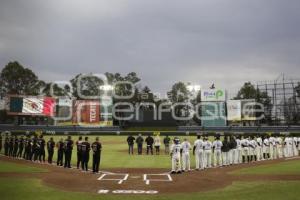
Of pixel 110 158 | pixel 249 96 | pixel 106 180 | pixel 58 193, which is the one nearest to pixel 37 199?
pixel 58 193

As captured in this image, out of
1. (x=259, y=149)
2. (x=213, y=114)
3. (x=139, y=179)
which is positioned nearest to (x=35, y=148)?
(x=139, y=179)

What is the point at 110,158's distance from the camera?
29.8m

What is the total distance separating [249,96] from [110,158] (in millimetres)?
65187

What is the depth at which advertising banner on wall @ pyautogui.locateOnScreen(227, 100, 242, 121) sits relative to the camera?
229 ft

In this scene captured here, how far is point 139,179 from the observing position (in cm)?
1870

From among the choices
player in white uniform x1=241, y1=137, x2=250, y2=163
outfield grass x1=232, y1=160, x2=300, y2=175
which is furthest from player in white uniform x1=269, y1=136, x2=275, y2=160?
outfield grass x1=232, y1=160, x2=300, y2=175

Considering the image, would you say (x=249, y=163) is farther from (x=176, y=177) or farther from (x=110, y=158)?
(x=110, y=158)

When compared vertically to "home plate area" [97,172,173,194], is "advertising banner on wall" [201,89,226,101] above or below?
above

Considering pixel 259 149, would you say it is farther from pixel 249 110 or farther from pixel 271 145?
pixel 249 110

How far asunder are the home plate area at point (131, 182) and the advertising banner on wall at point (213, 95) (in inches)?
2009

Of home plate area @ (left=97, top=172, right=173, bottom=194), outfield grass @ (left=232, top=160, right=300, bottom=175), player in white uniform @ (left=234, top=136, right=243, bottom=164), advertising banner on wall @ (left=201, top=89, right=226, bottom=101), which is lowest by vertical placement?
home plate area @ (left=97, top=172, right=173, bottom=194)

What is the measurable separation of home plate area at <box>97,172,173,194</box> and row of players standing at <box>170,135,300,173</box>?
2.05m

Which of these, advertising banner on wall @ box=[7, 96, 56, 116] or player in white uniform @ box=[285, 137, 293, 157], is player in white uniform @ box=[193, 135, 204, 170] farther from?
advertising banner on wall @ box=[7, 96, 56, 116]

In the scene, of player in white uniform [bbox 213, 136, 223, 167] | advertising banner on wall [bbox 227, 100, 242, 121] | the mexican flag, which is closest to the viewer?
player in white uniform [bbox 213, 136, 223, 167]
